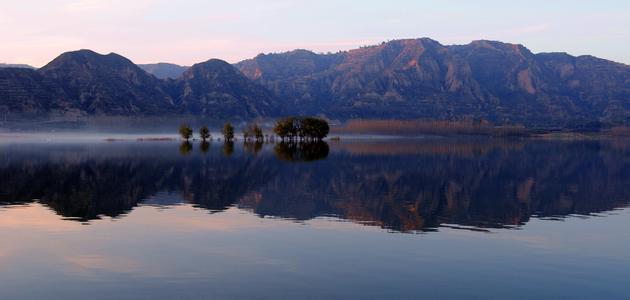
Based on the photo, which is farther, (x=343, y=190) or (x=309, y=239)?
(x=343, y=190)

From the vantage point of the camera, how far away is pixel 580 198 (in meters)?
91.8

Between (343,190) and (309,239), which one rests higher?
(309,239)

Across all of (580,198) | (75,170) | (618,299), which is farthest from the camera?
(75,170)

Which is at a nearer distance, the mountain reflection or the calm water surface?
the calm water surface

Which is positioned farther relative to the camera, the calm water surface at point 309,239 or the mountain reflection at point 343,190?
the mountain reflection at point 343,190

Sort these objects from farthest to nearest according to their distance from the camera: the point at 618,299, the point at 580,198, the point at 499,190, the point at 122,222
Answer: the point at 499,190 < the point at 580,198 < the point at 122,222 < the point at 618,299

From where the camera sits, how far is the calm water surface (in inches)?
1527

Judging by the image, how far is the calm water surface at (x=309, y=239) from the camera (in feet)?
127

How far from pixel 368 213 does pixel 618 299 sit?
38411 millimetres

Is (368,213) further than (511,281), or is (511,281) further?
(368,213)

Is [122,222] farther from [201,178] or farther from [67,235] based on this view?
[201,178]

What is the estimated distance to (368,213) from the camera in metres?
73.2

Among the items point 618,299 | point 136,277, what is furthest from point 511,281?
point 136,277

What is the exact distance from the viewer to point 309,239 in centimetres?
5491
